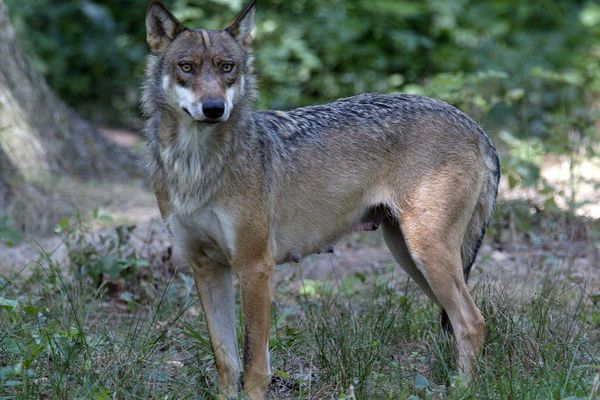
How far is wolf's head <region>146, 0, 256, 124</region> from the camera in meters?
4.70

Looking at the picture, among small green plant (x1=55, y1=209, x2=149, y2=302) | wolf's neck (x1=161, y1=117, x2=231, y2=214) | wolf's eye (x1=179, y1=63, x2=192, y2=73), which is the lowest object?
small green plant (x1=55, y1=209, x2=149, y2=302)

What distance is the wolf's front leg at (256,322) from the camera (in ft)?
16.2

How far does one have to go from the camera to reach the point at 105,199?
29.5ft

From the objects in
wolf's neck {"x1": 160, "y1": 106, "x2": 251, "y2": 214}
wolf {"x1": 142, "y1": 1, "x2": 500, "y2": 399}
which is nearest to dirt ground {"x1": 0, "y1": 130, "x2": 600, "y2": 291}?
wolf {"x1": 142, "y1": 1, "x2": 500, "y2": 399}

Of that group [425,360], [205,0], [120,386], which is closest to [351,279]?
[425,360]

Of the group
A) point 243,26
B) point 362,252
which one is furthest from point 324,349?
point 362,252

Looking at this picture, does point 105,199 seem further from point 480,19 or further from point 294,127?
point 480,19

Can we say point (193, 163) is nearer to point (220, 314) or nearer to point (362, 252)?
point (220, 314)

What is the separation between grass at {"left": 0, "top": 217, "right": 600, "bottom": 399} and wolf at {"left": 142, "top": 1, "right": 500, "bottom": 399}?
0.71ft

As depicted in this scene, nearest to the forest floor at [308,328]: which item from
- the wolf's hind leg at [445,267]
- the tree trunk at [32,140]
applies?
the wolf's hind leg at [445,267]

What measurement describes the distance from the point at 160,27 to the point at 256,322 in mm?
1749

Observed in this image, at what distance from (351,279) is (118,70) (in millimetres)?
8793

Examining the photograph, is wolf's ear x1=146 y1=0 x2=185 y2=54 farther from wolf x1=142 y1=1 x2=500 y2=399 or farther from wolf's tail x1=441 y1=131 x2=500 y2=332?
wolf's tail x1=441 y1=131 x2=500 y2=332

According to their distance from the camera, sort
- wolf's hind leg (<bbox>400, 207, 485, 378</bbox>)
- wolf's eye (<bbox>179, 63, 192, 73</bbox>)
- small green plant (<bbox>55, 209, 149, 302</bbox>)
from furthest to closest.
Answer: small green plant (<bbox>55, 209, 149, 302</bbox>) < wolf's hind leg (<bbox>400, 207, 485, 378</bbox>) < wolf's eye (<bbox>179, 63, 192, 73</bbox>)
